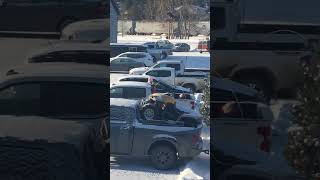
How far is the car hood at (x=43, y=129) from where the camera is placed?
3.33m

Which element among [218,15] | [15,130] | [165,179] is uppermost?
[218,15]

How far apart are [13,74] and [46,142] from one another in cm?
47

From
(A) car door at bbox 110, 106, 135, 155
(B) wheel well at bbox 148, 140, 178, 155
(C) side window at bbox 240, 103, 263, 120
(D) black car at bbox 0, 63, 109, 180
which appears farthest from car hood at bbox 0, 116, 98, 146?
(C) side window at bbox 240, 103, 263, 120

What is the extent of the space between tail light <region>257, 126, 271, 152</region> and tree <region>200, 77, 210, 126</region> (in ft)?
1.04

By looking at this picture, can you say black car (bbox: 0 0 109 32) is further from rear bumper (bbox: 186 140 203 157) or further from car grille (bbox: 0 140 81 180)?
rear bumper (bbox: 186 140 203 157)

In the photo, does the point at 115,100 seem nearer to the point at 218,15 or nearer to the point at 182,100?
the point at 182,100

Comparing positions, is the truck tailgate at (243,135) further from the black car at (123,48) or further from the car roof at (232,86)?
the black car at (123,48)

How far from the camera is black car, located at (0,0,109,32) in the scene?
3283mm

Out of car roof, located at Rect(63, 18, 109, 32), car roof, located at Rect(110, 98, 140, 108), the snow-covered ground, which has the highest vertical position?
car roof, located at Rect(63, 18, 109, 32)

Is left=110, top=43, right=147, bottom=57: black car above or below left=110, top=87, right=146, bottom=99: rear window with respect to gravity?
above

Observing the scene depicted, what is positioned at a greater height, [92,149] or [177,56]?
[177,56]

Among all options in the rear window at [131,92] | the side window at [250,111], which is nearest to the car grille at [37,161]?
the rear window at [131,92]

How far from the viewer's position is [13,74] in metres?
3.38

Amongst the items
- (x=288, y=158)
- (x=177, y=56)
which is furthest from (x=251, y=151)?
(x=177, y=56)
